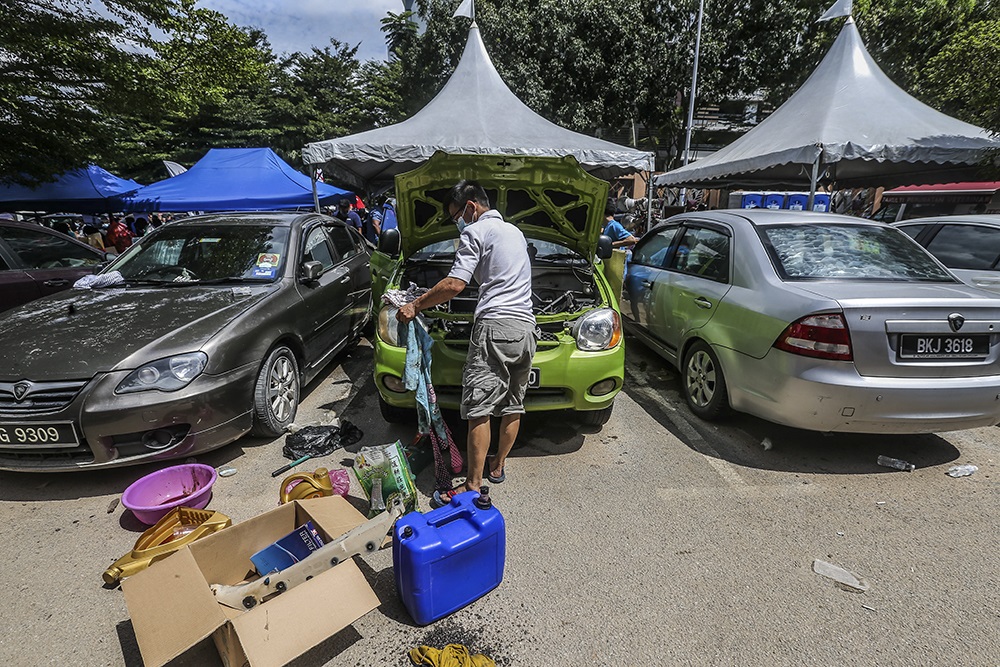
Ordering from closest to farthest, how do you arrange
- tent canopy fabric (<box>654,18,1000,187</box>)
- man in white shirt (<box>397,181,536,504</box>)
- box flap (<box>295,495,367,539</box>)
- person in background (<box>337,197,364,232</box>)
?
box flap (<box>295,495,367,539</box>) → man in white shirt (<box>397,181,536,504</box>) → tent canopy fabric (<box>654,18,1000,187</box>) → person in background (<box>337,197,364,232</box>)

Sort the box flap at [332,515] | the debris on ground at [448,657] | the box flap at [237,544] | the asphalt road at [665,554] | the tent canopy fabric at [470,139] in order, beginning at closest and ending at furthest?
the debris on ground at [448,657] < the asphalt road at [665,554] < the box flap at [237,544] < the box flap at [332,515] < the tent canopy fabric at [470,139]

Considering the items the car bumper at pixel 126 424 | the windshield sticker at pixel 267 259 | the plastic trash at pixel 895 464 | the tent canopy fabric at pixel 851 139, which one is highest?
the tent canopy fabric at pixel 851 139

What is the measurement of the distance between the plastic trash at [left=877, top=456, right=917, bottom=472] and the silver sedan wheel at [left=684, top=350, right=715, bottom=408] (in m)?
1.12

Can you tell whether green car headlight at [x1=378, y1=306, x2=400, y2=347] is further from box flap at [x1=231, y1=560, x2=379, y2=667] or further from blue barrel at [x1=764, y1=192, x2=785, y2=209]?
blue barrel at [x1=764, y1=192, x2=785, y2=209]

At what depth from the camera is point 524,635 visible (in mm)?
2043

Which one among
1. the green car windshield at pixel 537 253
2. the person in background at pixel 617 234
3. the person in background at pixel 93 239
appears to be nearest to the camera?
the green car windshield at pixel 537 253

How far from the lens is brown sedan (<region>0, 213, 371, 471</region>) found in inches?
111

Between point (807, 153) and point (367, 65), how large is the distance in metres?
26.5

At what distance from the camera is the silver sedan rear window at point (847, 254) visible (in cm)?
349

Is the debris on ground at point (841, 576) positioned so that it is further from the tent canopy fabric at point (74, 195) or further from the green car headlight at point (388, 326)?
the tent canopy fabric at point (74, 195)

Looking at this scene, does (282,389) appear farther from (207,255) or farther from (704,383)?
(704,383)

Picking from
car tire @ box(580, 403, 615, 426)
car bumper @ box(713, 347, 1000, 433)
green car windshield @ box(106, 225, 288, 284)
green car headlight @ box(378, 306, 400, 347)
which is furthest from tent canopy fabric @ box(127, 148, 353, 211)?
car bumper @ box(713, 347, 1000, 433)

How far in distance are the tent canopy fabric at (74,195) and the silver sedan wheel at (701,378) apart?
14.7 metres

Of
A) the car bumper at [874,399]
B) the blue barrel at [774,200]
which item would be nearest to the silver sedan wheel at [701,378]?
the car bumper at [874,399]
